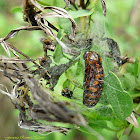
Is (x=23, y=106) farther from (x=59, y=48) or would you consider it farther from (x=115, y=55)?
(x=115, y=55)

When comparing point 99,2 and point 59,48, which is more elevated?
point 99,2

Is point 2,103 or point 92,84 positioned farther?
point 2,103

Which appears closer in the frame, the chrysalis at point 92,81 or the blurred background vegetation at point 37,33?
the chrysalis at point 92,81

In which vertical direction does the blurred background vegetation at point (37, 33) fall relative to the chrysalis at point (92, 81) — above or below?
below

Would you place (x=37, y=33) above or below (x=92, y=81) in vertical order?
below

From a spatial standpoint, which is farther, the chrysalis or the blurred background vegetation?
the blurred background vegetation

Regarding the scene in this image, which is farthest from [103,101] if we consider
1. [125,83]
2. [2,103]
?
[2,103]

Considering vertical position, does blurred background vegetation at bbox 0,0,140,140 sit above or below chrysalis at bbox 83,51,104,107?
below

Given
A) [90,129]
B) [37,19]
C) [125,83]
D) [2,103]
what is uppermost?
[37,19]

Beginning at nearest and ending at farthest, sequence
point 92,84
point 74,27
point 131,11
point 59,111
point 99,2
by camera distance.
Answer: point 59,111
point 92,84
point 74,27
point 99,2
point 131,11

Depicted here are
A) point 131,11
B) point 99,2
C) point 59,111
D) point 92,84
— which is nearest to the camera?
point 59,111

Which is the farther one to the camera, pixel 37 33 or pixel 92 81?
pixel 37 33
